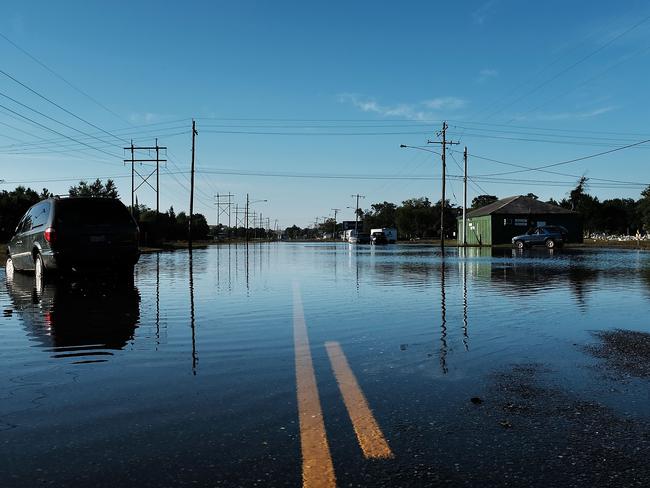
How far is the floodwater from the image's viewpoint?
291cm

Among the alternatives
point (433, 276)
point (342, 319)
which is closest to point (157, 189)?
point (433, 276)

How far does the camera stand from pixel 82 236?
12891 mm

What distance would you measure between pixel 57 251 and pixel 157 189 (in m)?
47.1

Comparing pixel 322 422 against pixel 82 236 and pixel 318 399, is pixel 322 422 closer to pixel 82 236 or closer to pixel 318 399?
pixel 318 399

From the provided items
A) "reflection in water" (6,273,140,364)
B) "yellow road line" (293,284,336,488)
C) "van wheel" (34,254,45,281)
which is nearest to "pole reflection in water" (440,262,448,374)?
"yellow road line" (293,284,336,488)

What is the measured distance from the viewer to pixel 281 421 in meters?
3.66

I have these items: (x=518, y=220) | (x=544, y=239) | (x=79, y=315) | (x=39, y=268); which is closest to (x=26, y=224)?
(x=39, y=268)

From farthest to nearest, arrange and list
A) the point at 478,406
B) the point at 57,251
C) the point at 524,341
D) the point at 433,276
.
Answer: the point at 433,276 < the point at 57,251 < the point at 524,341 < the point at 478,406

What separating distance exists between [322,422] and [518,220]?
69.7m

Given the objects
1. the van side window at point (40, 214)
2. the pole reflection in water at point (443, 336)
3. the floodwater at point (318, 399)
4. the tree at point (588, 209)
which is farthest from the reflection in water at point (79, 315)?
the tree at point (588, 209)

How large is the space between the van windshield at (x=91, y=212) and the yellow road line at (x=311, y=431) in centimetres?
899

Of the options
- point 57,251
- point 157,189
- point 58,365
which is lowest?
point 58,365

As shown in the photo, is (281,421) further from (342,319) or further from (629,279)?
(629,279)

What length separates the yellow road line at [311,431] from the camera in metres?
2.81
